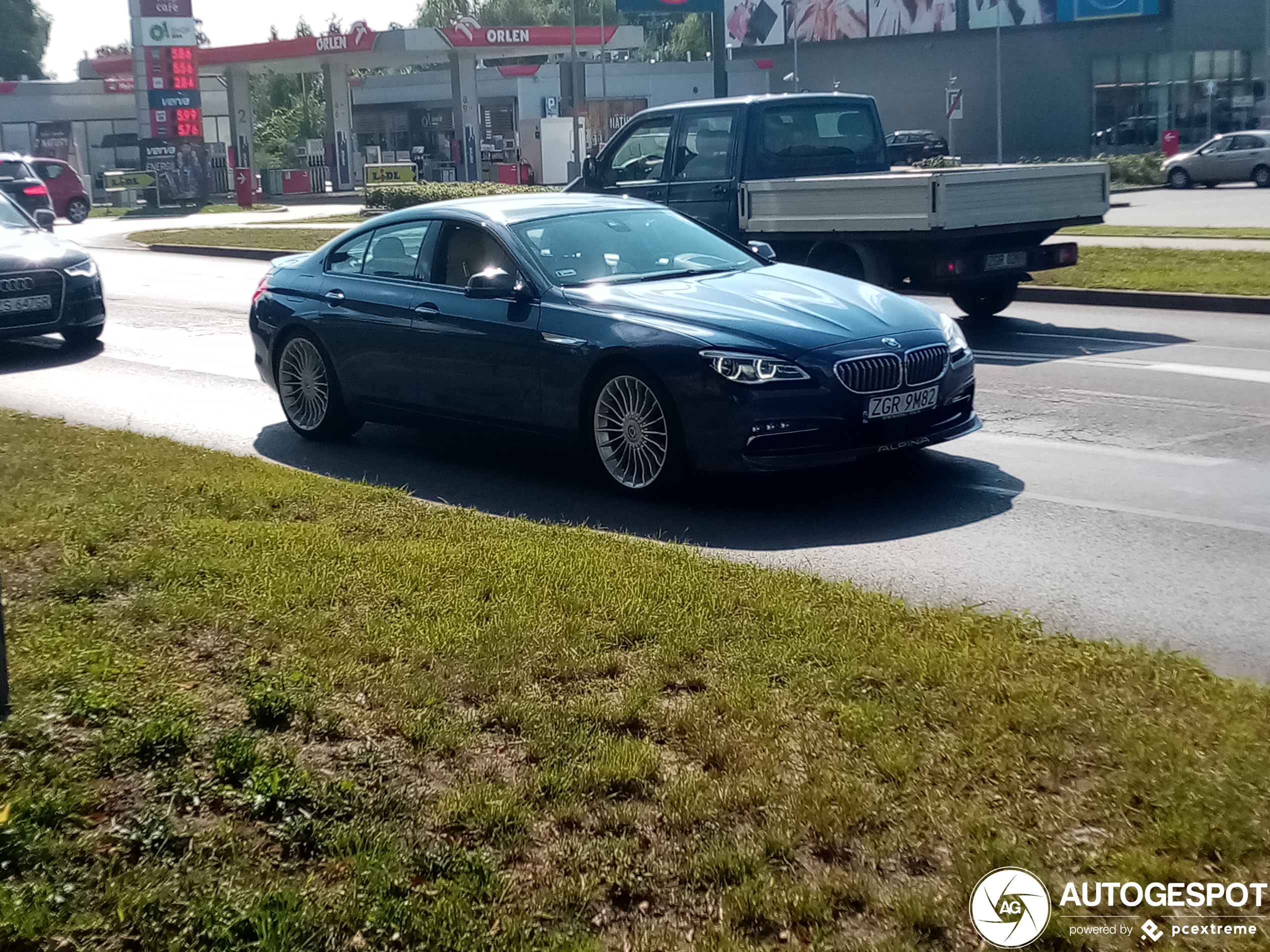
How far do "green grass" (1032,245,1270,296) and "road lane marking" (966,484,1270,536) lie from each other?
8580 millimetres

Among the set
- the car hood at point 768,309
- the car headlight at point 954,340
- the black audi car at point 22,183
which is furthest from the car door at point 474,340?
the black audi car at point 22,183

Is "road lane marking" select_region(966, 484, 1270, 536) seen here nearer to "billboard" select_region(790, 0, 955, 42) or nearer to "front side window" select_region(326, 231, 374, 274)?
"front side window" select_region(326, 231, 374, 274)

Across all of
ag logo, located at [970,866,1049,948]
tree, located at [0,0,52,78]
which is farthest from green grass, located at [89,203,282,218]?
tree, located at [0,0,52,78]

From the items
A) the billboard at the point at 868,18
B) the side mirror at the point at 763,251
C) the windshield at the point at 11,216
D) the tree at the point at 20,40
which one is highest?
the tree at the point at 20,40

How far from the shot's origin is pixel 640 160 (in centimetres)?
1508

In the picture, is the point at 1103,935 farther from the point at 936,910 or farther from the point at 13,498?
the point at 13,498

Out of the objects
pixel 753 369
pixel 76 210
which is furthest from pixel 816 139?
pixel 76 210

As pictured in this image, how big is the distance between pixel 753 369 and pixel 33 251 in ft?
33.9

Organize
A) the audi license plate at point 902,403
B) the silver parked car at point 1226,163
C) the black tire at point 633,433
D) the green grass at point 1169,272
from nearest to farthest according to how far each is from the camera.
Answer: the audi license plate at point 902,403 < the black tire at point 633,433 < the green grass at point 1169,272 < the silver parked car at point 1226,163

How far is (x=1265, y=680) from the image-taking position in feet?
15.7

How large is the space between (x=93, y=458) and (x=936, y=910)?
631 centimetres

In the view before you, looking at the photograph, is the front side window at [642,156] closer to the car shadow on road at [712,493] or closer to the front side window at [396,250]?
the front side window at [396,250]

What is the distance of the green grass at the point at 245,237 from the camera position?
28.4 metres

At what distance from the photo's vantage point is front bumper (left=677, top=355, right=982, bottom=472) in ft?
23.7
